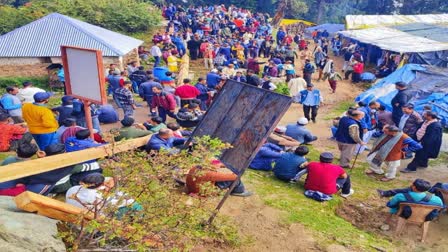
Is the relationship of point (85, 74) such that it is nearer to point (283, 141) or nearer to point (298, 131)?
point (283, 141)

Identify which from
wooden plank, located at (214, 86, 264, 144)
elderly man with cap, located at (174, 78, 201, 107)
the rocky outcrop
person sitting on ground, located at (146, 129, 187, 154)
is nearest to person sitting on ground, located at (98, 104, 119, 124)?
elderly man with cap, located at (174, 78, 201, 107)

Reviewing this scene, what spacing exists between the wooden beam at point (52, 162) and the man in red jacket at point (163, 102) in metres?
3.77

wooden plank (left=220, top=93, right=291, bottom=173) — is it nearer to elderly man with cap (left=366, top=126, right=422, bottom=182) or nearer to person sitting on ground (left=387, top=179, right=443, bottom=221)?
person sitting on ground (left=387, top=179, right=443, bottom=221)

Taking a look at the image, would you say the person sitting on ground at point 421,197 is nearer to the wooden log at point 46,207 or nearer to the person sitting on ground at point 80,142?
the wooden log at point 46,207

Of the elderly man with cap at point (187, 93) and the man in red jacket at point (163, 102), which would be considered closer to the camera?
the man in red jacket at point (163, 102)

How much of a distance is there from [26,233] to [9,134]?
16.4 ft

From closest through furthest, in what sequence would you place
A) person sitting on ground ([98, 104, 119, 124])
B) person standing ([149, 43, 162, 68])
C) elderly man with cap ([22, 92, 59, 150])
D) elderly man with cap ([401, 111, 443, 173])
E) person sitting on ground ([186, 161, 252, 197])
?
person sitting on ground ([186, 161, 252, 197]) < elderly man with cap ([22, 92, 59, 150]) < elderly man with cap ([401, 111, 443, 173]) < person sitting on ground ([98, 104, 119, 124]) < person standing ([149, 43, 162, 68])

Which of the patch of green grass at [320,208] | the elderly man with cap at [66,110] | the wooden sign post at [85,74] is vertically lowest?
the patch of green grass at [320,208]

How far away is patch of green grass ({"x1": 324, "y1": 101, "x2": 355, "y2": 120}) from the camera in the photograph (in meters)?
14.0

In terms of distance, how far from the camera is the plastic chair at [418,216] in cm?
575

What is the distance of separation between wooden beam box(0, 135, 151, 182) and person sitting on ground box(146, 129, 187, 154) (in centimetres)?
39

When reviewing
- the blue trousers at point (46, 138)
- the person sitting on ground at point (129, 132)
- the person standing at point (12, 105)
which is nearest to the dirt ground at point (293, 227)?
the person sitting on ground at point (129, 132)

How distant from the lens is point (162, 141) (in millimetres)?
6449

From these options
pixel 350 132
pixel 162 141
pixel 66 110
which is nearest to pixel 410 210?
pixel 350 132
